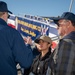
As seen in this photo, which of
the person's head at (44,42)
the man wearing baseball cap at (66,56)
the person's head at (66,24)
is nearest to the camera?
the man wearing baseball cap at (66,56)

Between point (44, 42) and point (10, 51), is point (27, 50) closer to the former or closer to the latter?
point (10, 51)

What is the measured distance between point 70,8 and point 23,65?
5.26 m

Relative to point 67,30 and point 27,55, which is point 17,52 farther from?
point 67,30

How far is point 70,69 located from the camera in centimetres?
267

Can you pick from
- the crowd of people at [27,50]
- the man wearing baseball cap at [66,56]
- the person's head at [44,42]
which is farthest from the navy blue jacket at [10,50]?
the person's head at [44,42]

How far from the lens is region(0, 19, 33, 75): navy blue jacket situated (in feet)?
9.71

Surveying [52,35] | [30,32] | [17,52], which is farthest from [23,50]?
[30,32]

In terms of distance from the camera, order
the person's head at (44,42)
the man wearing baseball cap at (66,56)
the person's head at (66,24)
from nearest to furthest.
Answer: the man wearing baseball cap at (66,56)
the person's head at (66,24)
the person's head at (44,42)

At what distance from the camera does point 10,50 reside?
2.98 meters

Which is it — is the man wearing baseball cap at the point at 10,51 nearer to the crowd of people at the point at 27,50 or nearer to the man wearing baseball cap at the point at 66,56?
the crowd of people at the point at 27,50

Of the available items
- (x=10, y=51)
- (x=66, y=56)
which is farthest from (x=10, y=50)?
(x=66, y=56)

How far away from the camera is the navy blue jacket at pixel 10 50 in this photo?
9.71 feet

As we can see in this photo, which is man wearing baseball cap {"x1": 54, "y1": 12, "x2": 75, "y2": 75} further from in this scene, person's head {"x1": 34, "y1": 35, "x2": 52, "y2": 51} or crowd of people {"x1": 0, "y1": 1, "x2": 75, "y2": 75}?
person's head {"x1": 34, "y1": 35, "x2": 52, "y2": 51}

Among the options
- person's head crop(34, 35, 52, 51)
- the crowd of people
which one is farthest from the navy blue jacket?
person's head crop(34, 35, 52, 51)
